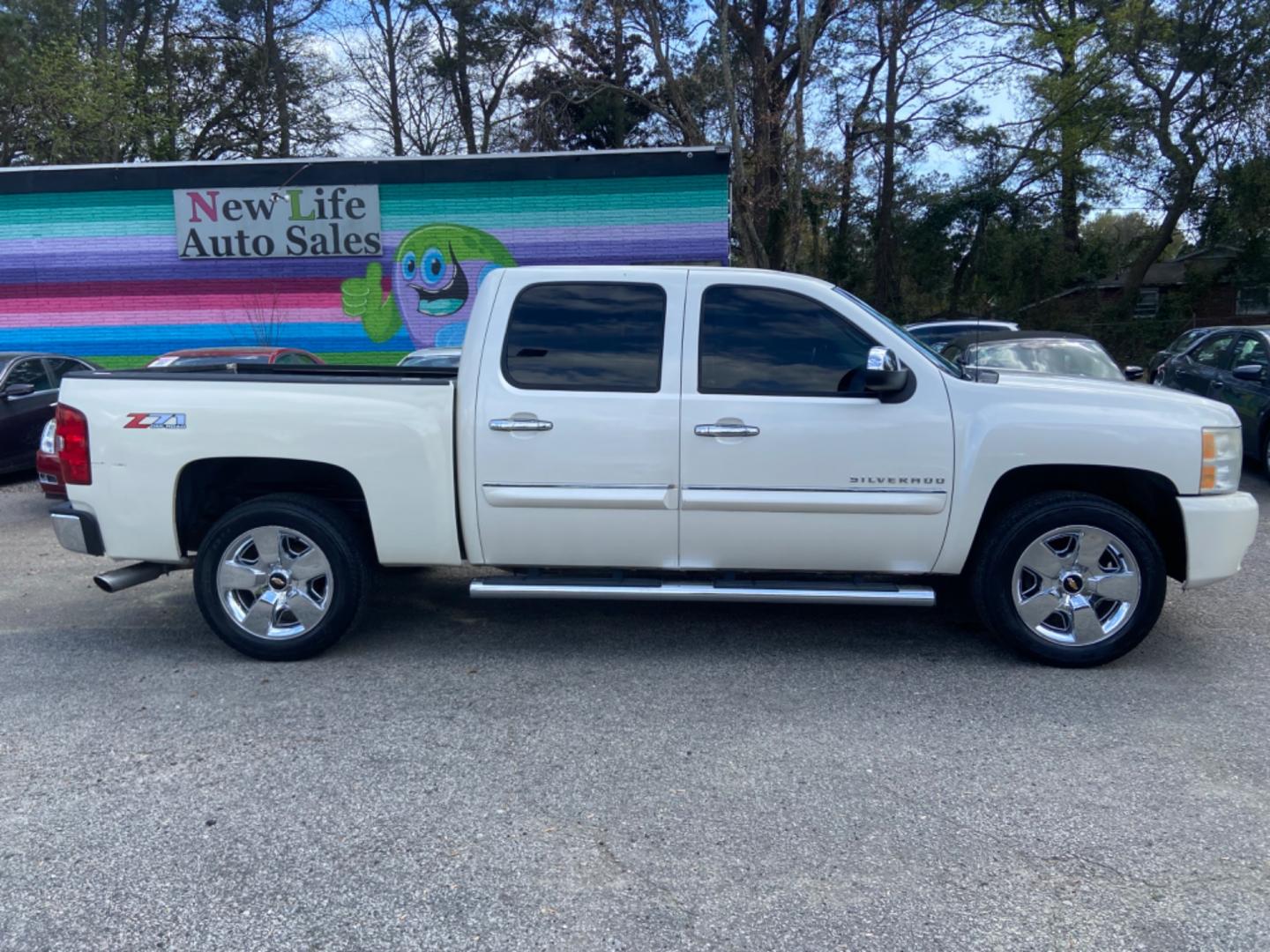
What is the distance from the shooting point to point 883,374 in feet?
15.1

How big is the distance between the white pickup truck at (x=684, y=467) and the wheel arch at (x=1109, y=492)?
0.02 meters

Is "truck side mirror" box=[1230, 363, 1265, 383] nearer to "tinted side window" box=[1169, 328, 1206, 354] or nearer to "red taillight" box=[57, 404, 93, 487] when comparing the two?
"tinted side window" box=[1169, 328, 1206, 354]

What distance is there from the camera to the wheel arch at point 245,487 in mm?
5117

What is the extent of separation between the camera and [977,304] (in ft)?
93.0

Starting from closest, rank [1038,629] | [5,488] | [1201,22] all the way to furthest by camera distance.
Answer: [1038,629] → [5,488] → [1201,22]

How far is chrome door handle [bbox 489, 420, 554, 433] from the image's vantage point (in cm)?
480

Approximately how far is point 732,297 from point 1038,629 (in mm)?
2246

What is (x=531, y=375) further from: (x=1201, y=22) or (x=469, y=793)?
(x=1201, y=22)

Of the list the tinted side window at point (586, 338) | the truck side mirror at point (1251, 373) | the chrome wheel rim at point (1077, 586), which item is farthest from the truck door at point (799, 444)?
the truck side mirror at point (1251, 373)

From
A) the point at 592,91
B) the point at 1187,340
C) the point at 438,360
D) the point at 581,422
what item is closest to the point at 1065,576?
the point at 581,422

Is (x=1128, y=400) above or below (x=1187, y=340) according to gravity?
below

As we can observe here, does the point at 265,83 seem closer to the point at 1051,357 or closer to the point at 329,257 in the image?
the point at 329,257

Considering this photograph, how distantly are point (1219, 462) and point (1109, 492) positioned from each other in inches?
20.8

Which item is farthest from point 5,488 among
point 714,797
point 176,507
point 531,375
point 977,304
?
point 977,304
